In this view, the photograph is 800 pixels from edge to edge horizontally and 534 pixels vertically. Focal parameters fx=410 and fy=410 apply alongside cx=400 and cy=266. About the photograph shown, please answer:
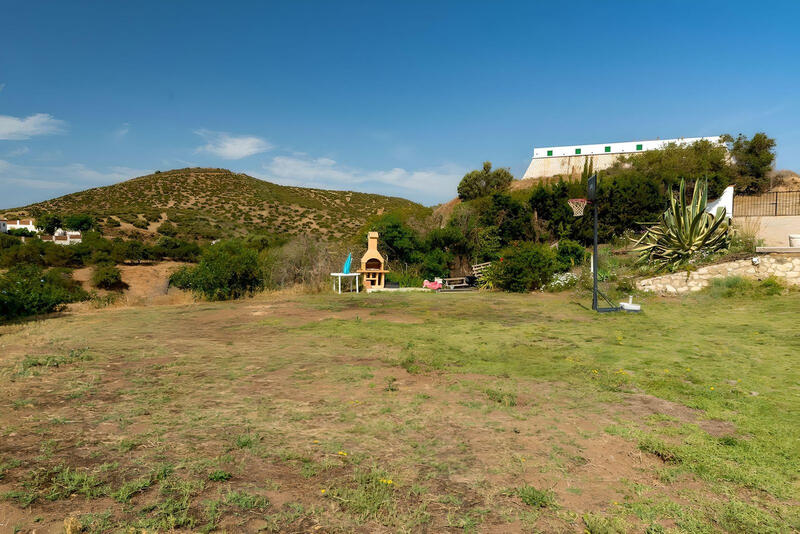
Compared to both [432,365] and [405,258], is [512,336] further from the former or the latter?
[405,258]

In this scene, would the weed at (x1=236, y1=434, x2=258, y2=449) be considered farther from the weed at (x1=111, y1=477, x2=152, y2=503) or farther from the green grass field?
the weed at (x1=111, y1=477, x2=152, y2=503)

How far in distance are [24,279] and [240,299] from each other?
5.43 metres

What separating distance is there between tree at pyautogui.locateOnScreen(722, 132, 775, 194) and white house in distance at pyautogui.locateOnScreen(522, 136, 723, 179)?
1520 cm

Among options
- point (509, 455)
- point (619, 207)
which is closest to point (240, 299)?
point (509, 455)

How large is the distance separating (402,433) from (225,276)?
11284mm

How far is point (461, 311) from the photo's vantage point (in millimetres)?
10156

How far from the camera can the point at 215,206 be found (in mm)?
51688

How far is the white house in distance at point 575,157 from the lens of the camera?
165 ft

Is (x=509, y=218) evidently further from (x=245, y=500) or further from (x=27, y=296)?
(x=245, y=500)

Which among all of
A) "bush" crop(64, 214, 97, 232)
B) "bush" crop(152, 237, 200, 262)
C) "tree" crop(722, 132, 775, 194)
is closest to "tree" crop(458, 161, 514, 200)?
"tree" crop(722, 132, 775, 194)

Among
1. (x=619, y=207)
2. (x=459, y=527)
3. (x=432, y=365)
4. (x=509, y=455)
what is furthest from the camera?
(x=619, y=207)

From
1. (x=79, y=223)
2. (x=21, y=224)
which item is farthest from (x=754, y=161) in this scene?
(x=21, y=224)

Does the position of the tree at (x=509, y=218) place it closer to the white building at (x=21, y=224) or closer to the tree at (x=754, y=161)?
the tree at (x=754, y=161)

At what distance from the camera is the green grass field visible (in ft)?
7.67
